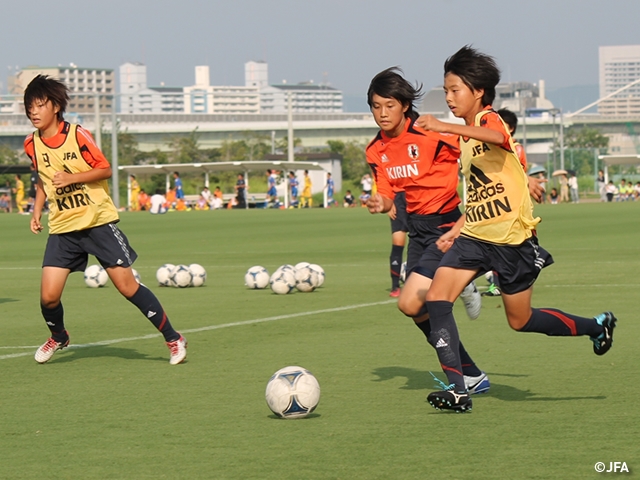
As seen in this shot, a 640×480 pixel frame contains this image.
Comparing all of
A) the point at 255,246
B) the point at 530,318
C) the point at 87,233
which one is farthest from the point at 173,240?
the point at 530,318

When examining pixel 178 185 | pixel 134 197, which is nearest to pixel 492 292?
pixel 178 185

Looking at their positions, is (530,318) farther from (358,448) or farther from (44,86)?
(44,86)

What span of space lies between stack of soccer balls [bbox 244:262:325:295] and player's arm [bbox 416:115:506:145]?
8.32m

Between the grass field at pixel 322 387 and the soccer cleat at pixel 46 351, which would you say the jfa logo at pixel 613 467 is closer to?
the grass field at pixel 322 387

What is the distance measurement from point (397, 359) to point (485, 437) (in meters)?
3.00

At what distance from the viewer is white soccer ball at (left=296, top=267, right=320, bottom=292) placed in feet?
47.9

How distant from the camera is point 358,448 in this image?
5543 mm

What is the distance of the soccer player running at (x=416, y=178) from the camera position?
7336 millimetres

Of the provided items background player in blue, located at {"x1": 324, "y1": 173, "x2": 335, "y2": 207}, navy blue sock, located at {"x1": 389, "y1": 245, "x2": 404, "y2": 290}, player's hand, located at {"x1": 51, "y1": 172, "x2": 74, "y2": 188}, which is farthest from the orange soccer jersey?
background player in blue, located at {"x1": 324, "y1": 173, "x2": 335, "y2": 207}

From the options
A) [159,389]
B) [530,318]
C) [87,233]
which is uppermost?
[87,233]

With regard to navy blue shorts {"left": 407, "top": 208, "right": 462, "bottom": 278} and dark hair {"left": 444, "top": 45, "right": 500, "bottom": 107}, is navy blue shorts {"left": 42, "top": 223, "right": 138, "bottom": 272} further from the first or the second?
dark hair {"left": 444, "top": 45, "right": 500, "bottom": 107}

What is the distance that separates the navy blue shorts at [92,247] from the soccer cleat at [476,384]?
2.93m

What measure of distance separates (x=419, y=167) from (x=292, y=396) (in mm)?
2323

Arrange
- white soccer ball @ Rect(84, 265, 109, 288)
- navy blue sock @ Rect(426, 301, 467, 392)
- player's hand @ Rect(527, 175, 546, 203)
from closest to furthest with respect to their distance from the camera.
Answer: navy blue sock @ Rect(426, 301, 467, 392) < player's hand @ Rect(527, 175, 546, 203) < white soccer ball @ Rect(84, 265, 109, 288)
